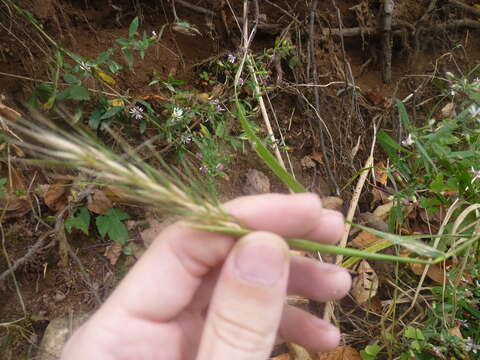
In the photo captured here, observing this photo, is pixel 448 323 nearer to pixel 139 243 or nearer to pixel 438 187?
pixel 438 187

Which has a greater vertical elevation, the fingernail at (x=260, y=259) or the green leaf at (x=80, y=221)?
the fingernail at (x=260, y=259)

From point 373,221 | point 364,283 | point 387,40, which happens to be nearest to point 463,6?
point 387,40

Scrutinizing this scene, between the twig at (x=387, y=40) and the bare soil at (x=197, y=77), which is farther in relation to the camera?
the twig at (x=387, y=40)

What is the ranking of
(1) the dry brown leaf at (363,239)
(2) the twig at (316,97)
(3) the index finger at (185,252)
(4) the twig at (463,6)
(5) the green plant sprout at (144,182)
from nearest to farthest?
(5) the green plant sprout at (144,182) < (3) the index finger at (185,252) < (1) the dry brown leaf at (363,239) < (2) the twig at (316,97) < (4) the twig at (463,6)

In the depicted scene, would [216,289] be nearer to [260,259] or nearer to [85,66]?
[260,259]

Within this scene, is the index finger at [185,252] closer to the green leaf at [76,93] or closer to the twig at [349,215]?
the twig at [349,215]

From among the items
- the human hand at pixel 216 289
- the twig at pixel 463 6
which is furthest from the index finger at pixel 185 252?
the twig at pixel 463 6

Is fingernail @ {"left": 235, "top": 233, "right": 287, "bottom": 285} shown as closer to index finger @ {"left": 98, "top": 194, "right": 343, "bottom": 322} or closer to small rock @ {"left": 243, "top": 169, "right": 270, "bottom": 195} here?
index finger @ {"left": 98, "top": 194, "right": 343, "bottom": 322}

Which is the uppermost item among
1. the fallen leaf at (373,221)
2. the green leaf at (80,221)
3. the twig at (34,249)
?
the green leaf at (80,221)
